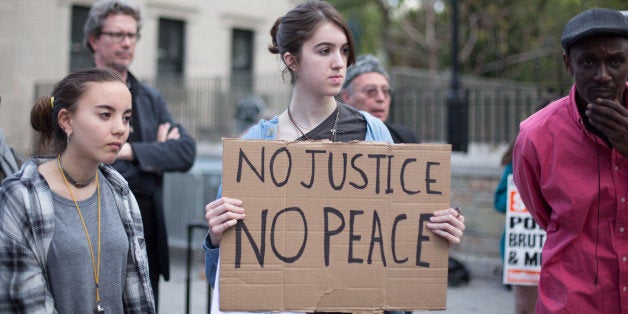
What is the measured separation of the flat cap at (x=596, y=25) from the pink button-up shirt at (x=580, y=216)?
26cm

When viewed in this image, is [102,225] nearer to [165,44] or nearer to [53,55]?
[53,55]

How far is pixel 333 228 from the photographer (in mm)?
3010

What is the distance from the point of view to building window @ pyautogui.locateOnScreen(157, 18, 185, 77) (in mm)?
25391

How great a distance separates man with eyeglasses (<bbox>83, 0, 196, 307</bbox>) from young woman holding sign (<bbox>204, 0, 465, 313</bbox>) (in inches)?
51.7

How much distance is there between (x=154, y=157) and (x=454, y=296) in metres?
5.92

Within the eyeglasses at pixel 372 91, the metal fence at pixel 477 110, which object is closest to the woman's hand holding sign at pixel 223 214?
the eyeglasses at pixel 372 91

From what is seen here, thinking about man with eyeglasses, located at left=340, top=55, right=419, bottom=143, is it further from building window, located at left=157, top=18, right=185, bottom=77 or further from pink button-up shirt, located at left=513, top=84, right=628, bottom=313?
building window, located at left=157, top=18, right=185, bottom=77

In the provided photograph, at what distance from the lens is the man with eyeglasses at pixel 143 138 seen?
4539 millimetres

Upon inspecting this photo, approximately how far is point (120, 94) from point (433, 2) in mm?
Answer: 22895

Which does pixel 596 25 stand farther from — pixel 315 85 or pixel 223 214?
pixel 223 214

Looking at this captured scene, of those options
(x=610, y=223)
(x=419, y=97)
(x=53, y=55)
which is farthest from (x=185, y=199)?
(x=53, y=55)

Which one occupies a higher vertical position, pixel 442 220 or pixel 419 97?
pixel 419 97

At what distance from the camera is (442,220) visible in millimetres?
3000

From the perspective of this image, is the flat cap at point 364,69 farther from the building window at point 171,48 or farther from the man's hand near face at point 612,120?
the building window at point 171,48
